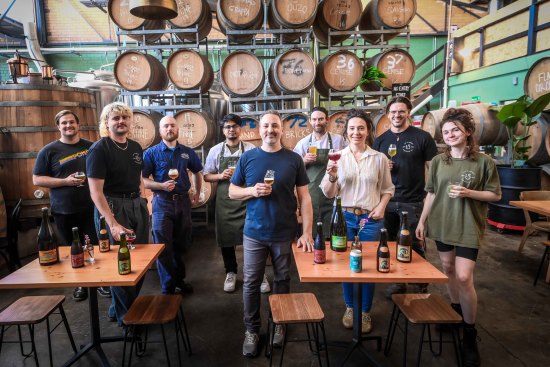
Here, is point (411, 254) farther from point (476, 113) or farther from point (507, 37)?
point (507, 37)

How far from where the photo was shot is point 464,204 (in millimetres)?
2348

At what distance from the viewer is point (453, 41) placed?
9.77m

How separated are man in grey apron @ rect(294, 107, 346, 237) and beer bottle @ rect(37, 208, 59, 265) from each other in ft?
7.45

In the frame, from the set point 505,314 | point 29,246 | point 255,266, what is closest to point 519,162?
point 505,314

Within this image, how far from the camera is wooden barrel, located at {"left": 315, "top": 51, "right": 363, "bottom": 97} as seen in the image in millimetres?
4656

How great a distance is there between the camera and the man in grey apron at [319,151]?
3.58 m

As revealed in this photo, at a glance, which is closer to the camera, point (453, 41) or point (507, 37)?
point (507, 37)

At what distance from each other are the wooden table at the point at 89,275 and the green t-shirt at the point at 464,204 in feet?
6.58

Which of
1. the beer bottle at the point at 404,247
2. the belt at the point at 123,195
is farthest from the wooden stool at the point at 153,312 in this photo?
the beer bottle at the point at 404,247

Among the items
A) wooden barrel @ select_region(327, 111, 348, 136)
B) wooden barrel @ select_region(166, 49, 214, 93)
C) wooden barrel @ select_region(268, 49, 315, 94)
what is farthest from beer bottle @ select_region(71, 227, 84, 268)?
wooden barrel @ select_region(327, 111, 348, 136)

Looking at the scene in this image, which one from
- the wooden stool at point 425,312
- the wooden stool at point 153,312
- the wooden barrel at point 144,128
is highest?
the wooden barrel at point 144,128

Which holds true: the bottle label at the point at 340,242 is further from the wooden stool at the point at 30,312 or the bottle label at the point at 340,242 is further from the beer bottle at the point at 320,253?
the wooden stool at the point at 30,312

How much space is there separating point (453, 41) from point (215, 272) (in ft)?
31.4

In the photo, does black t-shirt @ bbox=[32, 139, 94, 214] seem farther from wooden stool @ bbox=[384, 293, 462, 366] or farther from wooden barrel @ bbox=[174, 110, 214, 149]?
wooden stool @ bbox=[384, 293, 462, 366]
